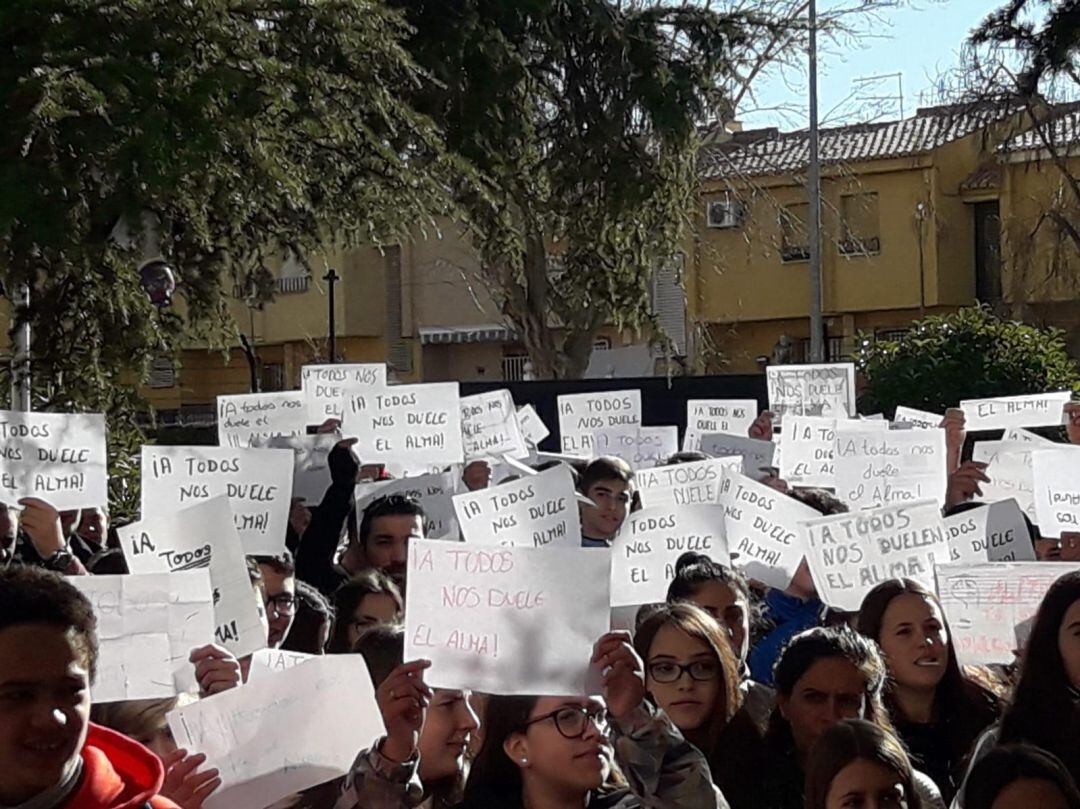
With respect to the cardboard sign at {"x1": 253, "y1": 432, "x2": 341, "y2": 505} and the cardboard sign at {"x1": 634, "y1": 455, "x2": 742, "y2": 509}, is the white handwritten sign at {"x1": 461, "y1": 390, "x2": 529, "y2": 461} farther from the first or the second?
the cardboard sign at {"x1": 634, "y1": 455, "x2": 742, "y2": 509}

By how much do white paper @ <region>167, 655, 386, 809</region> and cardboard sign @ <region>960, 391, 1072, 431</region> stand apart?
24.2 feet

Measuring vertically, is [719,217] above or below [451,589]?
above

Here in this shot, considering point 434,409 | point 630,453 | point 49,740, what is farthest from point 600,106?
point 49,740

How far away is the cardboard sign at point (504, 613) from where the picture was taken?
13.7 feet

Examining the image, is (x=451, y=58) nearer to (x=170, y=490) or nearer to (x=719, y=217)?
(x=170, y=490)

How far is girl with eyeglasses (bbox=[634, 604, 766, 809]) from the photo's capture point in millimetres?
4633

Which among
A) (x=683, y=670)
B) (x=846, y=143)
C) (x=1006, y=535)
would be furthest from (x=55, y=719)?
(x=846, y=143)

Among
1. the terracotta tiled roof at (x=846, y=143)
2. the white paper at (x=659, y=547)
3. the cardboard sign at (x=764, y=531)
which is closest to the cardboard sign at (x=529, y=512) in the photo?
the white paper at (x=659, y=547)

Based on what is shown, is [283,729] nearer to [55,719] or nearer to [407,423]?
[55,719]

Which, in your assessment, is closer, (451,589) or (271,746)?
(271,746)

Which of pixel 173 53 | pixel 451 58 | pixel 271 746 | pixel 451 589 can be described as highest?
pixel 451 58

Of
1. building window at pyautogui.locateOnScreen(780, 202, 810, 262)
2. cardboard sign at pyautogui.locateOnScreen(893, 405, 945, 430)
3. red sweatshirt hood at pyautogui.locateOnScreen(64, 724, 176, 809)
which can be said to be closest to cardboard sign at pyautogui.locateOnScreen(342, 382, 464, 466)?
cardboard sign at pyautogui.locateOnScreen(893, 405, 945, 430)

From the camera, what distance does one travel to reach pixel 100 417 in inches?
303

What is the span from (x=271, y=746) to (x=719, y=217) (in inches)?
1517
